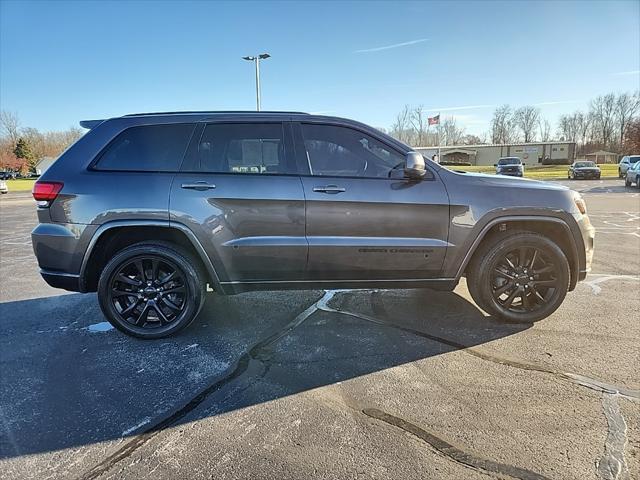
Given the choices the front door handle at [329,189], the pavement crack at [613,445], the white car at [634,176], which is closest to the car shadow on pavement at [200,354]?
the pavement crack at [613,445]

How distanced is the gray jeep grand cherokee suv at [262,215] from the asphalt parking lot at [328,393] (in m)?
0.47

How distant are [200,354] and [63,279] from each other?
4.63ft

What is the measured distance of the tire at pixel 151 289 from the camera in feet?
11.9

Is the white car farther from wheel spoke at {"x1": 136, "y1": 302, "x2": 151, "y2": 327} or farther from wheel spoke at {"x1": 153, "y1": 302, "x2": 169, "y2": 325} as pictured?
wheel spoke at {"x1": 136, "y1": 302, "x2": 151, "y2": 327}

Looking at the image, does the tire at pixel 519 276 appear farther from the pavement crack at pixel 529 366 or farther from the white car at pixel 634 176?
the white car at pixel 634 176

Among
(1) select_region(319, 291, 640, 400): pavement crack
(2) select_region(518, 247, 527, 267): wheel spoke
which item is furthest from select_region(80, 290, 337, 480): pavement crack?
(2) select_region(518, 247, 527, 267): wheel spoke

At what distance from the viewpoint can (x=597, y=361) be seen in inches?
126

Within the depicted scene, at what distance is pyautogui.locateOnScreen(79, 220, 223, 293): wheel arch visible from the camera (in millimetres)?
3518

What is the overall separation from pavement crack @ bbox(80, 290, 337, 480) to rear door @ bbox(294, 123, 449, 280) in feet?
2.20

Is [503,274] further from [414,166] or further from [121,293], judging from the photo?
[121,293]

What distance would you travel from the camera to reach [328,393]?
281 centimetres

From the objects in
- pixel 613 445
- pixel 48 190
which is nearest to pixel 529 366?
pixel 613 445

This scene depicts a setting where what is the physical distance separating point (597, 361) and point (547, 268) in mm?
962

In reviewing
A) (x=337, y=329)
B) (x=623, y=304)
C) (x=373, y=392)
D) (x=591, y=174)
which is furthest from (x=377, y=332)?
(x=591, y=174)
